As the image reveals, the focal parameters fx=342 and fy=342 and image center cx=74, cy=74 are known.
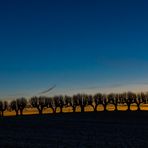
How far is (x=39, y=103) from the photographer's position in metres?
182

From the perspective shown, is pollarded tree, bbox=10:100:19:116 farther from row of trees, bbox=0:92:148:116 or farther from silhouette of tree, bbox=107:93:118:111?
silhouette of tree, bbox=107:93:118:111

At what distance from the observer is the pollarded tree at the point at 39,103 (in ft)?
592

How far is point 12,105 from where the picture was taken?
178 m

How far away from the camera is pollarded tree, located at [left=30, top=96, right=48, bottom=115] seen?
18032 centimetres

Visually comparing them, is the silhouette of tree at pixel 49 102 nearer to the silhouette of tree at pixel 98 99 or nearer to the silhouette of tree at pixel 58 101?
the silhouette of tree at pixel 58 101

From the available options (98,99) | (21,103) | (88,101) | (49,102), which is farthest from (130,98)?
(21,103)

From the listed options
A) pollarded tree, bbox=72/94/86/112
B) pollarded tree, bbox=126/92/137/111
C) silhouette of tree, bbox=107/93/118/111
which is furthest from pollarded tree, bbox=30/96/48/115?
pollarded tree, bbox=126/92/137/111

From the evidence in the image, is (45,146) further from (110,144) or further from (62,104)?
(62,104)

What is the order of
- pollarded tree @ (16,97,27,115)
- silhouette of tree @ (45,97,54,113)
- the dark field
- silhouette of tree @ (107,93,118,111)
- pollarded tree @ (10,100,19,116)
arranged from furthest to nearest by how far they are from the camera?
pollarded tree @ (16,97,27,115) → silhouette of tree @ (107,93,118,111) → silhouette of tree @ (45,97,54,113) → pollarded tree @ (10,100,19,116) → the dark field

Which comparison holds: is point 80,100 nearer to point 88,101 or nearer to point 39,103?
point 88,101

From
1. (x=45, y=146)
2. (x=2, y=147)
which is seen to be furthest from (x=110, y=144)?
(x=2, y=147)

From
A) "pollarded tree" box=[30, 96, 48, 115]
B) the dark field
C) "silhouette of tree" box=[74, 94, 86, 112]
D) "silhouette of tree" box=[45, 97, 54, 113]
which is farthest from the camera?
"pollarded tree" box=[30, 96, 48, 115]

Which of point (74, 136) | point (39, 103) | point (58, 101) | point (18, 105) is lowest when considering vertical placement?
point (74, 136)

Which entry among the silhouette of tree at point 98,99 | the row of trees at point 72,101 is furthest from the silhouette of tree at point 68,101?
the silhouette of tree at point 98,99
